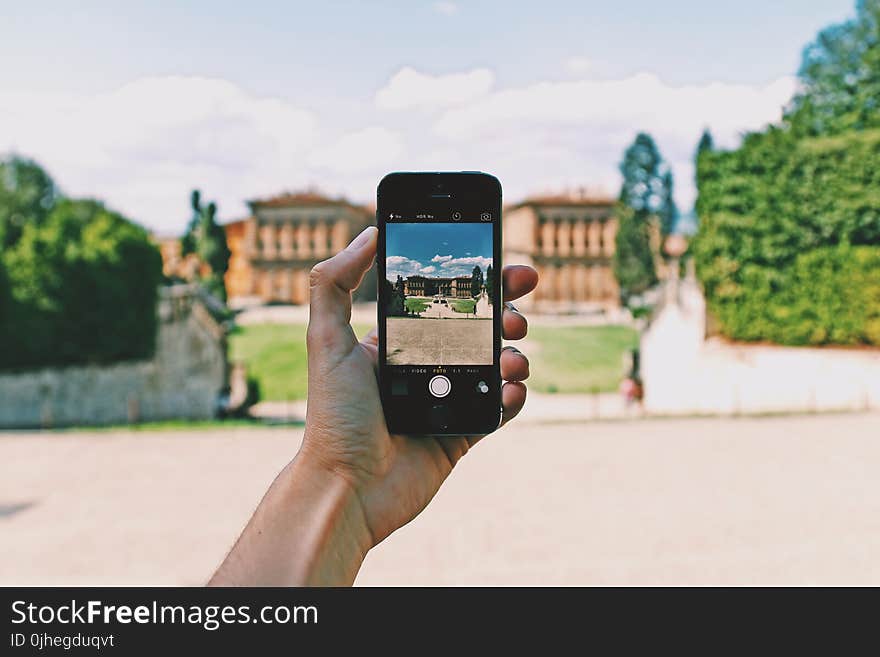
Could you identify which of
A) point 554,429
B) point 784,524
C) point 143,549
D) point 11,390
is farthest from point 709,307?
point 11,390

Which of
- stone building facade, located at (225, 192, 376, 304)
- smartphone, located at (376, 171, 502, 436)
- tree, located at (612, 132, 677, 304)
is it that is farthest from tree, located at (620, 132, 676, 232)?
smartphone, located at (376, 171, 502, 436)

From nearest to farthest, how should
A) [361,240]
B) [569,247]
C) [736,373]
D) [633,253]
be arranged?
[361,240], [736,373], [633,253], [569,247]

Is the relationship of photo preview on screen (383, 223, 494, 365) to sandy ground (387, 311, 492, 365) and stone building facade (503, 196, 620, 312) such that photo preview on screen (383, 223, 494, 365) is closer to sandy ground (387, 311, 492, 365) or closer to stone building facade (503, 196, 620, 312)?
sandy ground (387, 311, 492, 365)

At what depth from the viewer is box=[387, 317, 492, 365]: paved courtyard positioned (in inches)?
58.4

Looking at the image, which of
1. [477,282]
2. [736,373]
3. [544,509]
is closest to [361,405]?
[477,282]

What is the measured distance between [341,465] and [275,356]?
17.4m

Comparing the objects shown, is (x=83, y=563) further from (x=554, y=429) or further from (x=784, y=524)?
(x=554, y=429)

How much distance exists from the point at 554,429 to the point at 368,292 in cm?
2285

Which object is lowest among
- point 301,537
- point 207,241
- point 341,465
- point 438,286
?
point 301,537

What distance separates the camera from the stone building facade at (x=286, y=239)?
2883cm

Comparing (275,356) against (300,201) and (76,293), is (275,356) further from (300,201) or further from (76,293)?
(300,201)

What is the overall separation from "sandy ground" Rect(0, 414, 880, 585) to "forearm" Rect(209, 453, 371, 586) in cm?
288

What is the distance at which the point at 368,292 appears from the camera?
3183cm

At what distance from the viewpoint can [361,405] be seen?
1424 millimetres
